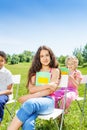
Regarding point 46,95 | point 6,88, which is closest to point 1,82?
point 6,88

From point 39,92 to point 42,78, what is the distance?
0.34 m

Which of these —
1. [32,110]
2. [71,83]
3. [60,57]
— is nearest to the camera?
[32,110]

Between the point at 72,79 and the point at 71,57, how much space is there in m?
0.50

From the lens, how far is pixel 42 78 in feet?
16.8

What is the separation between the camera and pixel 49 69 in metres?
5.20

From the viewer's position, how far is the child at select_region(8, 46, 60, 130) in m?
4.29

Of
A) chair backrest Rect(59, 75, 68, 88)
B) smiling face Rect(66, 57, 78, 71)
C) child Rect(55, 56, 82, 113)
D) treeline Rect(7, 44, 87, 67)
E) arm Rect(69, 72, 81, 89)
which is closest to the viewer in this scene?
chair backrest Rect(59, 75, 68, 88)

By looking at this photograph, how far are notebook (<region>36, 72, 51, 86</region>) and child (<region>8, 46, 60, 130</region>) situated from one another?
0.06 meters

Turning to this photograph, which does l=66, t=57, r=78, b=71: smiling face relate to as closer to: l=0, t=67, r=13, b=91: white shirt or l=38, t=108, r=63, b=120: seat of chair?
l=0, t=67, r=13, b=91: white shirt

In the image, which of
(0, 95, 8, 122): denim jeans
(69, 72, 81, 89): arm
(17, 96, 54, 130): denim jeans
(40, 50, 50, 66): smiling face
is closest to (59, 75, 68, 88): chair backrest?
(40, 50, 50, 66): smiling face

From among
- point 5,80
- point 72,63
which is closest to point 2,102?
point 5,80

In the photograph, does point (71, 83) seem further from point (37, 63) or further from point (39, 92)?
point (39, 92)

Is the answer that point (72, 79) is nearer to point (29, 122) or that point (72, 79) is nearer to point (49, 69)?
point (49, 69)

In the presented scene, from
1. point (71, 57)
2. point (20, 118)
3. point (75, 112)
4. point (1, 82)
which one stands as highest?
point (71, 57)
